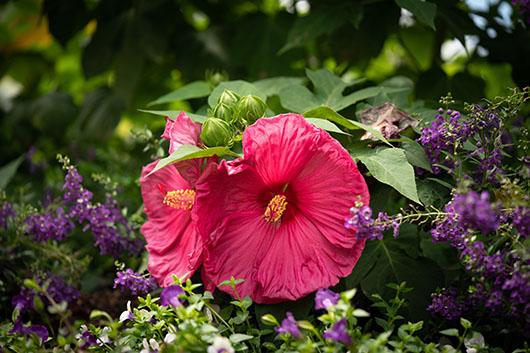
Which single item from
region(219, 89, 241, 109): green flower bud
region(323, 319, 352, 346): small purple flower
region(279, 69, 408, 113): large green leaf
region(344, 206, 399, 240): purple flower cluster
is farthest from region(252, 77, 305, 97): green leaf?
region(323, 319, 352, 346): small purple flower

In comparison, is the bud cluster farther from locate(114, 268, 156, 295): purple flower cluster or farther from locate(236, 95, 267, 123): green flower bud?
locate(114, 268, 156, 295): purple flower cluster

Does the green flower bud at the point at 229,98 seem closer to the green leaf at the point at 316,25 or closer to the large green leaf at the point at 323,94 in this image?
the large green leaf at the point at 323,94

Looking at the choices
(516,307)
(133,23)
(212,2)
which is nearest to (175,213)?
(516,307)

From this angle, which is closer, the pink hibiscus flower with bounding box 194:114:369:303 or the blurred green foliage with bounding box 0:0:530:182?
the pink hibiscus flower with bounding box 194:114:369:303

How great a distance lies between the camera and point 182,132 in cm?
83

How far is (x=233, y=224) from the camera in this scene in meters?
0.82

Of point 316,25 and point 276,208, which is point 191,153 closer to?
point 276,208

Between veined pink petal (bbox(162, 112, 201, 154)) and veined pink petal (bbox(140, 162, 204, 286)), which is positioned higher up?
veined pink petal (bbox(162, 112, 201, 154))

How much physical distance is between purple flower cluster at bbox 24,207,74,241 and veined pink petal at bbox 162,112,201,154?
0.96 feet

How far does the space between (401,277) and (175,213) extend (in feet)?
1.01

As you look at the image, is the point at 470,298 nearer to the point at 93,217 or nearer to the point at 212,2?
the point at 93,217

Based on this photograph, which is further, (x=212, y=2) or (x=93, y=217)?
(x=212, y=2)

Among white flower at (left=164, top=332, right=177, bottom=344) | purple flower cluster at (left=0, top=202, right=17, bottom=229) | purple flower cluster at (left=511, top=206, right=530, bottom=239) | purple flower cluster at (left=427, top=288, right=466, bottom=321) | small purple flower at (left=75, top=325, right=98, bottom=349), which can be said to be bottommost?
small purple flower at (left=75, top=325, right=98, bottom=349)

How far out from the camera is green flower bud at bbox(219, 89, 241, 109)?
0.86m
